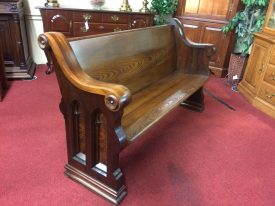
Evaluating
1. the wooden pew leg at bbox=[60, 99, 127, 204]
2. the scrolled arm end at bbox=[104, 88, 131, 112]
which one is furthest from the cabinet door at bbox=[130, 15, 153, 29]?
the scrolled arm end at bbox=[104, 88, 131, 112]

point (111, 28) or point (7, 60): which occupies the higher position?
point (111, 28)

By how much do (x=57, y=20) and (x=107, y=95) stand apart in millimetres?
2431

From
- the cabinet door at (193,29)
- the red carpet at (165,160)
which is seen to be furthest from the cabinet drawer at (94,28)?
the red carpet at (165,160)

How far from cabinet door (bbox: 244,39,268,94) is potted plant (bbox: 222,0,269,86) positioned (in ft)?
0.89

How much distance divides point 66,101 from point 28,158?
649 millimetres

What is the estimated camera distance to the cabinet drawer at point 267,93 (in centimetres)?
262

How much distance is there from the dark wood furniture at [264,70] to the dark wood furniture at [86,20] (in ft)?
4.65

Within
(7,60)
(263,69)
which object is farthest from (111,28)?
(263,69)

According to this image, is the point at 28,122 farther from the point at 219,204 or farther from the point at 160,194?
the point at 219,204

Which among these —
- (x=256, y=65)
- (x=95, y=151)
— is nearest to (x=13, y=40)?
(x=95, y=151)

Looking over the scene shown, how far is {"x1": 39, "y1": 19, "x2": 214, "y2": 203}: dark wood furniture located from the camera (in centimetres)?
124

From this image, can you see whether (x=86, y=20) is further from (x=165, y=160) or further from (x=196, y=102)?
(x=165, y=160)

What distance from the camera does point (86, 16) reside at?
3166 millimetres

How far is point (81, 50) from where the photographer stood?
1.36 metres
